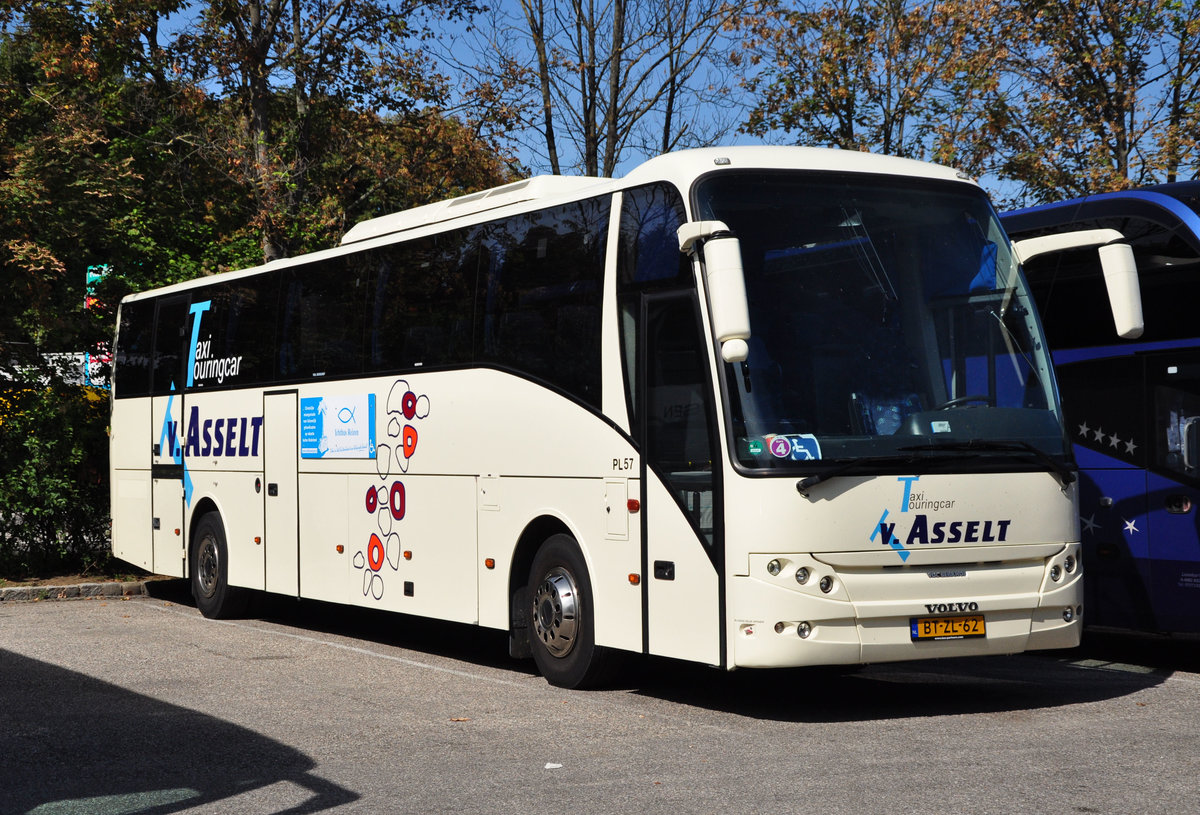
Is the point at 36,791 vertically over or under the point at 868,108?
under

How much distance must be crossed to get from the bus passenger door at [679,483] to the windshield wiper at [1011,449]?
1299mm

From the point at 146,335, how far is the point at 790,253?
35.5 feet

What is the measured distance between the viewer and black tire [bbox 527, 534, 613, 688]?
10.4 metres

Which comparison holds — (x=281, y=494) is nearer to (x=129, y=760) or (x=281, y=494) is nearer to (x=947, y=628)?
(x=129, y=760)

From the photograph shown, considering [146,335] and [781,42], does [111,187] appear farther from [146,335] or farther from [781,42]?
[781,42]

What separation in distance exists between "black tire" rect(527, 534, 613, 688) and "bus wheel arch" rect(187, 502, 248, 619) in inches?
236

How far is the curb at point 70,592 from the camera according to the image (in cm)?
1744

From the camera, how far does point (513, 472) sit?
445 inches

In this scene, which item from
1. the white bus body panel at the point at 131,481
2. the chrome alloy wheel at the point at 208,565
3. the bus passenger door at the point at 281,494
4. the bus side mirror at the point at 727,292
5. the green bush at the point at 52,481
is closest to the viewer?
the bus side mirror at the point at 727,292

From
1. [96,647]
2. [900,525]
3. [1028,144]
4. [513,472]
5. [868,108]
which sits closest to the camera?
[900,525]

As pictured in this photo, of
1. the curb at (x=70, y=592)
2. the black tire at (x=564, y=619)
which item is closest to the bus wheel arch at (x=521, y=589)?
the black tire at (x=564, y=619)

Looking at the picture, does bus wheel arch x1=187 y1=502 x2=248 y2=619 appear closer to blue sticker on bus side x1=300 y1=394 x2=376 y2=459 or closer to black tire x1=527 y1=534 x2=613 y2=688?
blue sticker on bus side x1=300 y1=394 x2=376 y2=459

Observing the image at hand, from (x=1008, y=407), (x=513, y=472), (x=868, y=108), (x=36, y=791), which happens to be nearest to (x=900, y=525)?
(x=1008, y=407)

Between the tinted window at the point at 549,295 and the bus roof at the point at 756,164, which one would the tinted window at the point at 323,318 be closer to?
the tinted window at the point at 549,295
